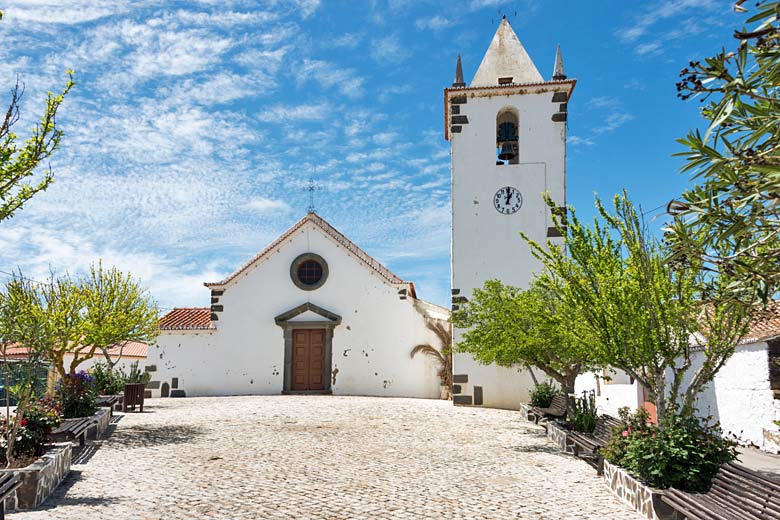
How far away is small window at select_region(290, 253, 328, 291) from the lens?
2283 centimetres

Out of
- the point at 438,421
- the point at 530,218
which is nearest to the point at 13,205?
the point at 438,421

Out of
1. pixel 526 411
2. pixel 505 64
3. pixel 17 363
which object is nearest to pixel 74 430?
pixel 17 363

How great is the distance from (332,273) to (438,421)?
9253mm

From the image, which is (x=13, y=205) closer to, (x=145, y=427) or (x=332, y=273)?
(x=145, y=427)

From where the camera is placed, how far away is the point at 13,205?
7.67 metres

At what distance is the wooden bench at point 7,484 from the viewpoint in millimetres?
5866

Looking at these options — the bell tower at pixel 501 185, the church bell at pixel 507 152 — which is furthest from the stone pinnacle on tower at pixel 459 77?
the church bell at pixel 507 152

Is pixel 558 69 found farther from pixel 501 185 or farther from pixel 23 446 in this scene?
pixel 23 446

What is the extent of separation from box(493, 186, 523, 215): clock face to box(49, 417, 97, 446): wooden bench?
12.3 metres

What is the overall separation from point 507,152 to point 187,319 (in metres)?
12.9

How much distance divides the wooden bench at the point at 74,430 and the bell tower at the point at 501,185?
10.2m

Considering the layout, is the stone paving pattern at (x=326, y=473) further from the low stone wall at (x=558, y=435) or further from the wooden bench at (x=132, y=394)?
the wooden bench at (x=132, y=394)

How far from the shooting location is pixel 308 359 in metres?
22.4

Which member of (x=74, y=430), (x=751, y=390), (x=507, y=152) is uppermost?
(x=507, y=152)
